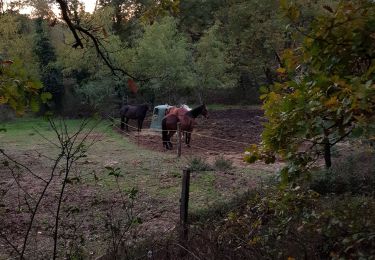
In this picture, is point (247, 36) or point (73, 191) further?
point (247, 36)

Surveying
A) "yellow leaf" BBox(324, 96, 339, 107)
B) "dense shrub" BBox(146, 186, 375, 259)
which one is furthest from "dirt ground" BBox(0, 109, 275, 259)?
"yellow leaf" BBox(324, 96, 339, 107)

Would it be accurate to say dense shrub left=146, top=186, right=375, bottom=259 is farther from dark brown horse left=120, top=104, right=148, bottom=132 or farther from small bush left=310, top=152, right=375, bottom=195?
dark brown horse left=120, top=104, right=148, bottom=132

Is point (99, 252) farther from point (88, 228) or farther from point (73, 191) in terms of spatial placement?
point (73, 191)

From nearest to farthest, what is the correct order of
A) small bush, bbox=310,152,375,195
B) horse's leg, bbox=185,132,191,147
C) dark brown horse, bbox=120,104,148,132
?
1. small bush, bbox=310,152,375,195
2. horse's leg, bbox=185,132,191,147
3. dark brown horse, bbox=120,104,148,132

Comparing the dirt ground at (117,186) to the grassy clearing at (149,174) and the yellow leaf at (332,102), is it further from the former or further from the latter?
the yellow leaf at (332,102)

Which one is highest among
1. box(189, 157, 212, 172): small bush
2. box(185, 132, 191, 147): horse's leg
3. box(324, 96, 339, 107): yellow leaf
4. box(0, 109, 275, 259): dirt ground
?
box(324, 96, 339, 107): yellow leaf

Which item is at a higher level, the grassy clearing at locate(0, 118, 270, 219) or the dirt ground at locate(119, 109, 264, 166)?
the dirt ground at locate(119, 109, 264, 166)

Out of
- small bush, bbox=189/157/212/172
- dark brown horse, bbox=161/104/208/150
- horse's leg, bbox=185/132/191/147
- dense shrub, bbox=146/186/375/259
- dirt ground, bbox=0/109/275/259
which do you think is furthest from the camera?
dark brown horse, bbox=161/104/208/150

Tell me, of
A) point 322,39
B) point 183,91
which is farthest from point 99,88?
point 322,39

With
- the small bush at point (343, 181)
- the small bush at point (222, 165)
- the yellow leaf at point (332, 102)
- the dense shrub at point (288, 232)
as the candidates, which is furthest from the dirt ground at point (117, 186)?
the yellow leaf at point (332, 102)

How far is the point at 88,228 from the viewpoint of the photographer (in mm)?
6855

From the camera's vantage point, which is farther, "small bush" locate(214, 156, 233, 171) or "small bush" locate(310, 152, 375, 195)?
"small bush" locate(214, 156, 233, 171)

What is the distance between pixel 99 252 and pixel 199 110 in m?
10.7

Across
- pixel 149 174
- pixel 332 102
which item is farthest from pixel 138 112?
pixel 332 102
